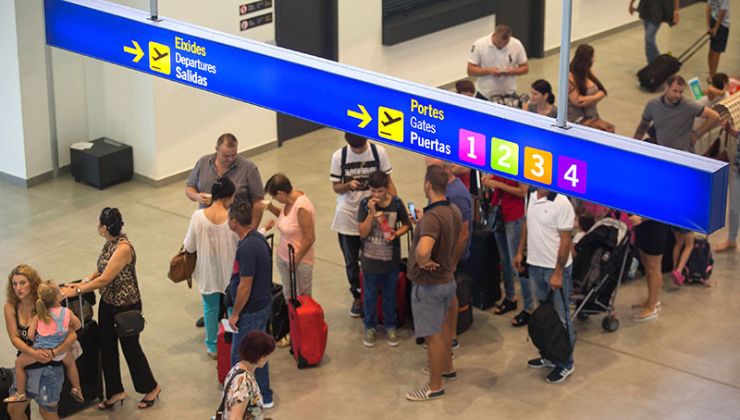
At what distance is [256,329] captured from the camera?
881cm

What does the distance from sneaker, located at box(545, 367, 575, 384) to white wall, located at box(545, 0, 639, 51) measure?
29.7 ft

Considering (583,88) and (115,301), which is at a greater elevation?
(583,88)

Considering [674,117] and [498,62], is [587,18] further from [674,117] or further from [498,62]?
[674,117]

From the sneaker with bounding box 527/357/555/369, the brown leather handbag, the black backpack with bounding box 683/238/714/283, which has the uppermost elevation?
the brown leather handbag

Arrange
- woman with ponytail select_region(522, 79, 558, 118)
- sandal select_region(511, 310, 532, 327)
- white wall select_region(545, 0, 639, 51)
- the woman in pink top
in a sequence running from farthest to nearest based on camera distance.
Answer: white wall select_region(545, 0, 639, 51), woman with ponytail select_region(522, 79, 558, 118), sandal select_region(511, 310, 532, 327), the woman in pink top

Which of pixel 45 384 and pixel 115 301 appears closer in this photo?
pixel 45 384

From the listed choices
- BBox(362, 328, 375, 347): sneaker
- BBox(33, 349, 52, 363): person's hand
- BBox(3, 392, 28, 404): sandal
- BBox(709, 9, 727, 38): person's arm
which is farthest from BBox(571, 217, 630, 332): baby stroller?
BBox(709, 9, 727, 38): person's arm

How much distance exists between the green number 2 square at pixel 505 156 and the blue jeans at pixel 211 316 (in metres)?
3.30

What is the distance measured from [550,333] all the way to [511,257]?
1177 millimetres

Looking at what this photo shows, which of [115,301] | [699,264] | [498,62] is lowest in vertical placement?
[699,264]

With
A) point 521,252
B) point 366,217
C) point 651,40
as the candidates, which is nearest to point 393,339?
point 366,217

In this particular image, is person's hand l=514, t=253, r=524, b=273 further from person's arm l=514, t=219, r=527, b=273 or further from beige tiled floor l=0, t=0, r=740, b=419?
beige tiled floor l=0, t=0, r=740, b=419

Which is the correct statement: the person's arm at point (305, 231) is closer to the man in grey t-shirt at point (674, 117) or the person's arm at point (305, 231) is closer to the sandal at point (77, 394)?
the sandal at point (77, 394)

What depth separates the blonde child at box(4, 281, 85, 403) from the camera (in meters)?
8.18
